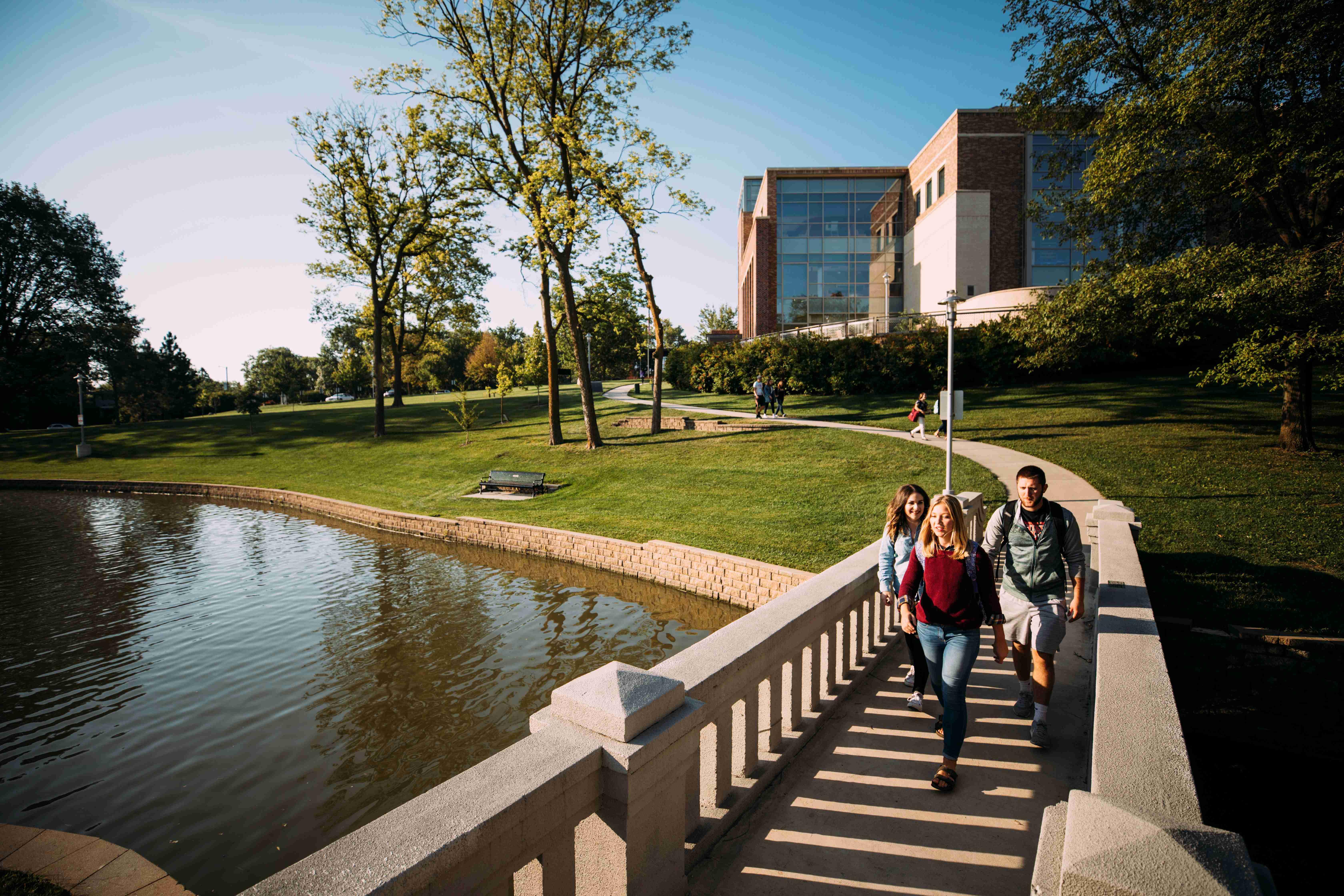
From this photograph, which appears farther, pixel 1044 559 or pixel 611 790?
pixel 1044 559

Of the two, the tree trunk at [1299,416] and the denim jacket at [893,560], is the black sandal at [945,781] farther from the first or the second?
the tree trunk at [1299,416]

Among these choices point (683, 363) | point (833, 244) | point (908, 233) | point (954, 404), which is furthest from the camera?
point (833, 244)

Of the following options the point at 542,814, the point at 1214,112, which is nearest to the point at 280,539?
the point at 542,814

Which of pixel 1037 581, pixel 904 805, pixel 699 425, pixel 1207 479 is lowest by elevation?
pixel 904 805

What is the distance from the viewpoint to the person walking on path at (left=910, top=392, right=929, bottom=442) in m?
19.4

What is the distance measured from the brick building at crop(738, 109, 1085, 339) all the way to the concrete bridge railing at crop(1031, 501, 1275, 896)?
30.9 m

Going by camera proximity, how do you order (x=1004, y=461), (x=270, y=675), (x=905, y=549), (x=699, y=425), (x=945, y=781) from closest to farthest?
(x=945, y=781), (x=905, y=549), (x=270, y=675), (x=1004, y=461), (x=699, y=425)

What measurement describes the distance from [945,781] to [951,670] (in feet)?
2.07

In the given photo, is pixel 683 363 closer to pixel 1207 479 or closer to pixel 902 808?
pixel 1207 479

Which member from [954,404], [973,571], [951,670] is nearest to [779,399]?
[954,404]

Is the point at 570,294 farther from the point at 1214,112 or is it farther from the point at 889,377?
the point at 1214,112

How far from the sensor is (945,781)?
388 cm

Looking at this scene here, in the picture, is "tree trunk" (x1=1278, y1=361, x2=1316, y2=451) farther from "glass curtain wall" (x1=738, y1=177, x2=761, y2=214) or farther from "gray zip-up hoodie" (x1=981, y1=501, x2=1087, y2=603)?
"glass curtain wall" (x1=738, y1=177, x2=761, y2=214)

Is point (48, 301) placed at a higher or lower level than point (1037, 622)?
higher
